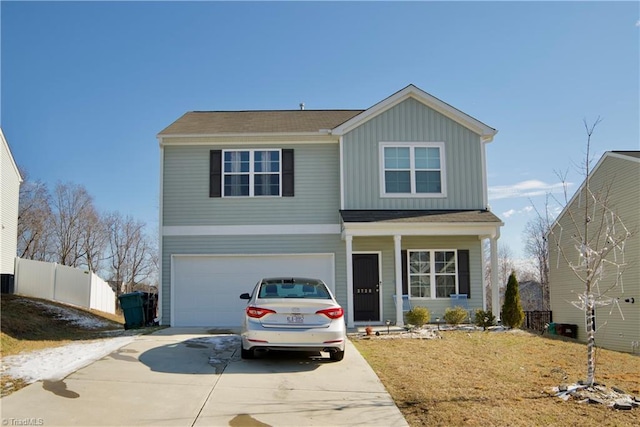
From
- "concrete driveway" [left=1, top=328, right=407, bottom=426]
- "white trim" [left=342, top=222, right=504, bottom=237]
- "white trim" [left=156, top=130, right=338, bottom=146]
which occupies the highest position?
"white trim" [left=156, top=130, right=338, bottom=146]

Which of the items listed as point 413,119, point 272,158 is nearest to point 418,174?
point 413,119

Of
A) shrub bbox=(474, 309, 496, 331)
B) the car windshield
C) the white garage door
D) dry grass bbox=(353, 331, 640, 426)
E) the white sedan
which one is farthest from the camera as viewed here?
the white garage door

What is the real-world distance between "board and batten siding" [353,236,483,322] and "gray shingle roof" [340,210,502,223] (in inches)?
36.2

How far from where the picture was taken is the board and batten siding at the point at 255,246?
1634 cm

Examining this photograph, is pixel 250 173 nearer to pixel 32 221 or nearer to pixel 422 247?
pixel 422 247

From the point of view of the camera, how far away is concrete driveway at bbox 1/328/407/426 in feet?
20.8

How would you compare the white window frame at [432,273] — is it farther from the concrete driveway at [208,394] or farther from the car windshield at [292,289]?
the concrete driveway at [208,394]

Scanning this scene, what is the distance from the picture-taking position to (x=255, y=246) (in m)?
16.3

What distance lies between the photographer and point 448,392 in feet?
24.7

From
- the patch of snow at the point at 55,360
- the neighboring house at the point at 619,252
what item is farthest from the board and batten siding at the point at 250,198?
the neighboring house at the point at 619,252

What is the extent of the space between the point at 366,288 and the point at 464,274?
9.69 feet

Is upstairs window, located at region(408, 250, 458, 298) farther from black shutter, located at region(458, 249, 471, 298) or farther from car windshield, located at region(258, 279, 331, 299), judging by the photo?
car windshield, located at region(258, 279, 331, 299)

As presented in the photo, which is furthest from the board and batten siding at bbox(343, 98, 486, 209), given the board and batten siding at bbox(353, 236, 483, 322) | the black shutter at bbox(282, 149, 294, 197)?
the black shutter at bbox(282, 149, 294, 197)

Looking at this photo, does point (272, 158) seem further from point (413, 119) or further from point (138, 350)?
point (138, 350)
